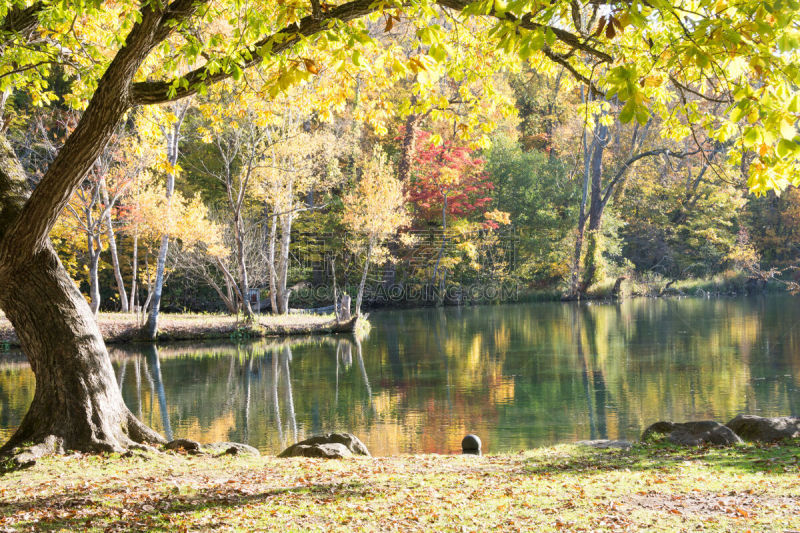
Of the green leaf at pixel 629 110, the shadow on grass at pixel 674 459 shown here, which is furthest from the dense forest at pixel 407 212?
the green leaf at pixel 629 110

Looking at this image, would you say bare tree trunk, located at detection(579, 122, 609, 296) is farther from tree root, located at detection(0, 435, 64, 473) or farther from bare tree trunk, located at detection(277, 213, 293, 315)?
tree root, located at detection(0, 435, 64, 473)

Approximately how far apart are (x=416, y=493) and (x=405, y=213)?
824 inches

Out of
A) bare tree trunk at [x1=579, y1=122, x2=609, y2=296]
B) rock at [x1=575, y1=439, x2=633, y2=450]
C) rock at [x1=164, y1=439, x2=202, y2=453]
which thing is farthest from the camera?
bare tree trunk at [x1=579, y1=122, x2=609, y2=296]

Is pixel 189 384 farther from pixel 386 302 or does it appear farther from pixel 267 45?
pixel 386 302

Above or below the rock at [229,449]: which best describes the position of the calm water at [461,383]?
below

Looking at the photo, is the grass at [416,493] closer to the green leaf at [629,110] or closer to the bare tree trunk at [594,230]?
the green leaf at [629,110]

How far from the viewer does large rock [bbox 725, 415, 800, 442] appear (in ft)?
21.7

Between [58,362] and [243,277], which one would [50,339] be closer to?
[58,362]

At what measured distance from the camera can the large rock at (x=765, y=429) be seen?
660 cm

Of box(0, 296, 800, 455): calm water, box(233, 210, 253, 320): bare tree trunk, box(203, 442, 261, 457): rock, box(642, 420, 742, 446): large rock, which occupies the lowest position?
box(0, 296, 800, 455): calm water

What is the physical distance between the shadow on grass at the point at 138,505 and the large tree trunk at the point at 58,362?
1646mm

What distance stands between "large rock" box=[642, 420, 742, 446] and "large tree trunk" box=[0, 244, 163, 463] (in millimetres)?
5325

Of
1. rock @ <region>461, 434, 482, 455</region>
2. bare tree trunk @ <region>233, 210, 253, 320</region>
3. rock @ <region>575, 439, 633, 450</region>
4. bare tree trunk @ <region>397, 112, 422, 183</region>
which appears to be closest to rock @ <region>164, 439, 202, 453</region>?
rock @ <region>461, 434, 482, 455</region>

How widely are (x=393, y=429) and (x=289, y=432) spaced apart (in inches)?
55.8
